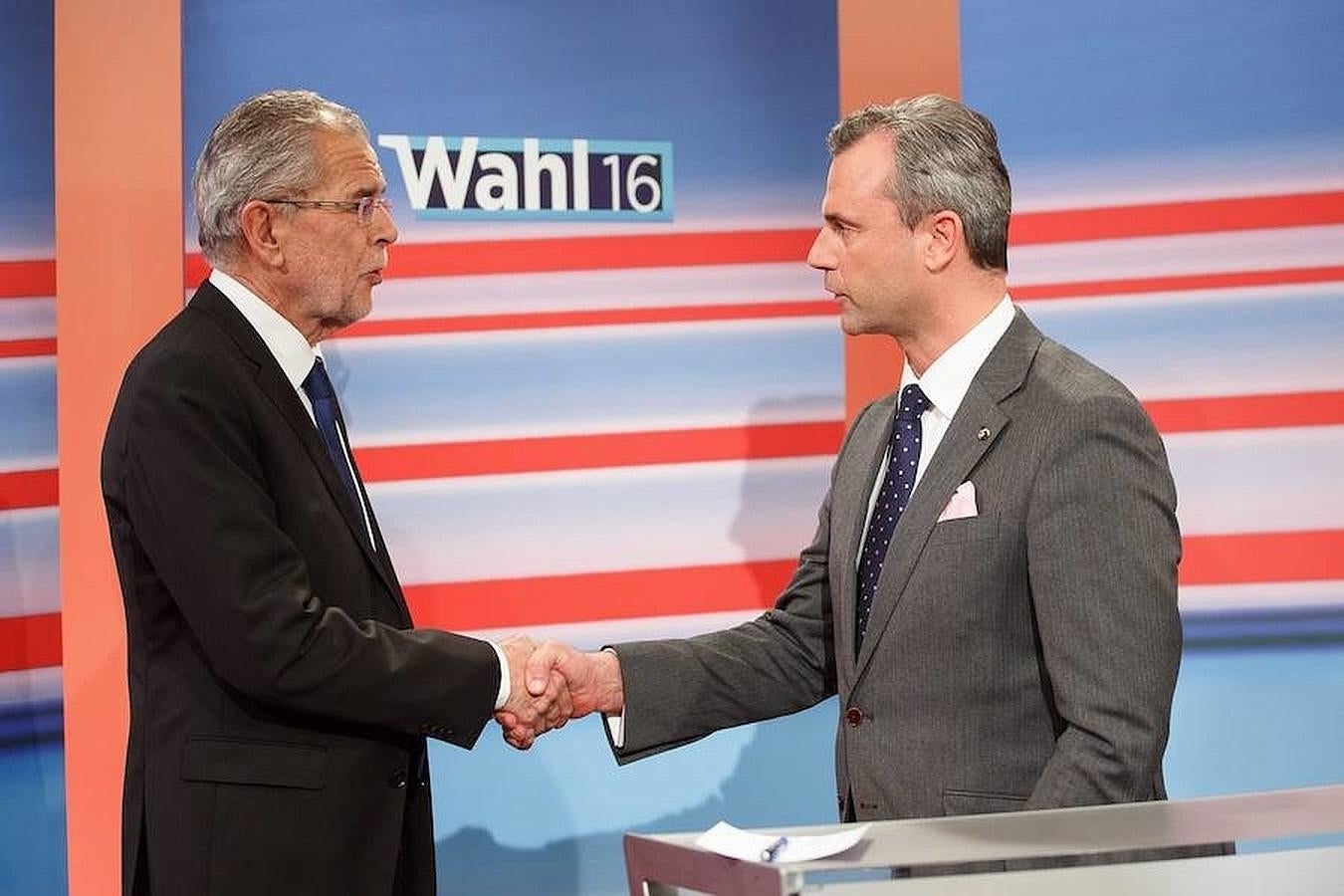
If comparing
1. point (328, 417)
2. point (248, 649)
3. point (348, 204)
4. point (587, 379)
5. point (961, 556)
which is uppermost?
point (348, 204)

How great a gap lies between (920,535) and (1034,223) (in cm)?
172

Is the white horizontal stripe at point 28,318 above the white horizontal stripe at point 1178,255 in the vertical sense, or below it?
below

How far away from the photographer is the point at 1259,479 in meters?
3.98

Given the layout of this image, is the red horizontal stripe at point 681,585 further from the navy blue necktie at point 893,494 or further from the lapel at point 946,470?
the lapel at point 946,470

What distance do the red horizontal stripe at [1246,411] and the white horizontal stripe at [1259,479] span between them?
18 millimetres

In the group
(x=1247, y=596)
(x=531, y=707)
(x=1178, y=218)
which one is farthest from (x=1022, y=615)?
(x=1178, y=218)

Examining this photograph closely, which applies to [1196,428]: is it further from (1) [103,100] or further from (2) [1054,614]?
(1) [103,100]

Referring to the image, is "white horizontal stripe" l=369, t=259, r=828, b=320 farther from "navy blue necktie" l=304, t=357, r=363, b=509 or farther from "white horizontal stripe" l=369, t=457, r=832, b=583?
"navy blue necktie" l=304, t=357, r=363, b=509

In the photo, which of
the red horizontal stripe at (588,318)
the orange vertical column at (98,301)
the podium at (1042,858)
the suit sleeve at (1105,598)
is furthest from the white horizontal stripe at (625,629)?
the podium at (1042,858)

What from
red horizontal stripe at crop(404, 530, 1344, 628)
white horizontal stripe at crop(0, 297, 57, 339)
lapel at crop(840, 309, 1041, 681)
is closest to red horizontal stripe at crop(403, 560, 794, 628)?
red horizontal stripe at crop(404, 530, 1344, 628)

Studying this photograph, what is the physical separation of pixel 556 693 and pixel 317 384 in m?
0.73

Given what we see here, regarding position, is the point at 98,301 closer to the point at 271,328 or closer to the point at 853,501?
the point at 271,328

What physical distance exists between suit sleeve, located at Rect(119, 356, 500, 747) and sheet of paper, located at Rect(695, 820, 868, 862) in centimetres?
101

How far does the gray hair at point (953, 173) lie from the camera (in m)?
2.70
